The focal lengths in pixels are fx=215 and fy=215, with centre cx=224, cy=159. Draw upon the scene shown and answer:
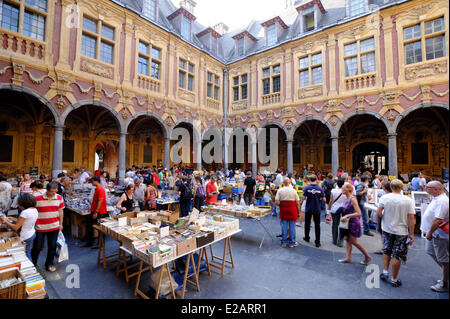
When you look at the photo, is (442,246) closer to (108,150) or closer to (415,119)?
(415,119)

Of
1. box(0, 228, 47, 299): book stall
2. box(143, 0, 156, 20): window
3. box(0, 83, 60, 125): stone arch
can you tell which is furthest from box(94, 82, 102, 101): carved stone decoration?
box(0, 228, 47, 299): book stall

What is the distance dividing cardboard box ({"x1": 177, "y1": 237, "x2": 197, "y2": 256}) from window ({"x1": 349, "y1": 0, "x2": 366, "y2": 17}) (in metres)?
14.6

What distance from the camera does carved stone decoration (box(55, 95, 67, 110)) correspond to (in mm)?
8711

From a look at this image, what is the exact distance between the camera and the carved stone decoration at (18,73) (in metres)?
7.68

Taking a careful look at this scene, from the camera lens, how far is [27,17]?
831 centimetres

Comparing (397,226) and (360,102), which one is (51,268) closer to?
(397,226)

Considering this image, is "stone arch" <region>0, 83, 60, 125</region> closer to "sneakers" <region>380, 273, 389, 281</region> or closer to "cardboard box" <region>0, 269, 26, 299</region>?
"cardboard box" <region>0, 269, 26, 299</region>

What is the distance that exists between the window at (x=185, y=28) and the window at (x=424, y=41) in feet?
39.4

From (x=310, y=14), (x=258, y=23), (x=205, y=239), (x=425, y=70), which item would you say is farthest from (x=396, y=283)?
(x=258, y=23)

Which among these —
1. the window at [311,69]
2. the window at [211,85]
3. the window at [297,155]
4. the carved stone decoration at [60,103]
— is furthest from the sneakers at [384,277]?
the window at [297,155]

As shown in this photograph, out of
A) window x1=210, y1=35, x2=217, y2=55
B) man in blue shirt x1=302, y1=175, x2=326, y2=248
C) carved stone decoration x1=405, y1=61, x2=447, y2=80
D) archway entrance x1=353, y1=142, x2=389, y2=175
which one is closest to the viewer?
man in blue shirt x1=302, y1=175, x2=326, y2=248

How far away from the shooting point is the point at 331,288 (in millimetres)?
3236

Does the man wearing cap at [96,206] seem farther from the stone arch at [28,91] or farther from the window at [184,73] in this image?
the window at [184,73]
